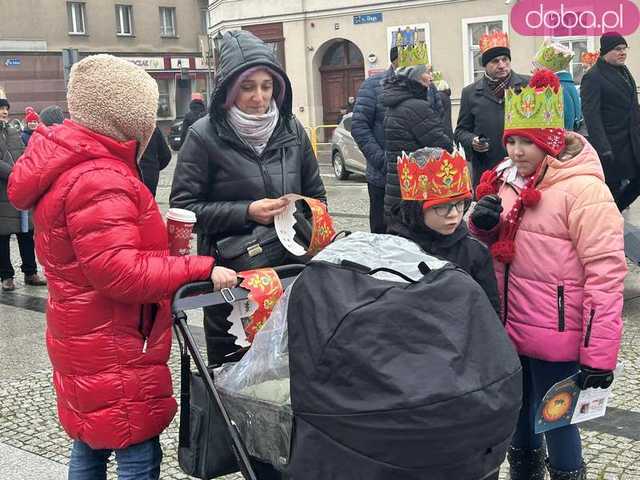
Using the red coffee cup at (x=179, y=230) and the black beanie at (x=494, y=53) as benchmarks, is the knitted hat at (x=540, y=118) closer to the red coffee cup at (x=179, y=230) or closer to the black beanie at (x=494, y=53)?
the red coffee cup at (x=179, y=230)

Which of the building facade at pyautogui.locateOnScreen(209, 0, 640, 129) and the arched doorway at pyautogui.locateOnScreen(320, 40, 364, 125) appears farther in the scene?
the arched doorway at pyautogui.locateOnScreen(320, 40, 364, 125)

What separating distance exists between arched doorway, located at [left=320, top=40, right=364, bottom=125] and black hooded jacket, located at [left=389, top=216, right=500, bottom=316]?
77.1 feet

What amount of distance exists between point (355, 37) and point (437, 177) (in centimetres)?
2340

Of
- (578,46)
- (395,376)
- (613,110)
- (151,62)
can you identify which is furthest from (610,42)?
(151,62)

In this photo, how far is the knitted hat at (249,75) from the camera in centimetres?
367

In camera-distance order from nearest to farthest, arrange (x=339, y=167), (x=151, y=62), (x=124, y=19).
A: (x=339, y=167) → (x=151, y=62) → (x=124, y=19)

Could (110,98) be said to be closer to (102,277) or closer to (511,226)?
(102,277)

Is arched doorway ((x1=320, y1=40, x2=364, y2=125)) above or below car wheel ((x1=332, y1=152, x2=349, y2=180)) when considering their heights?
above

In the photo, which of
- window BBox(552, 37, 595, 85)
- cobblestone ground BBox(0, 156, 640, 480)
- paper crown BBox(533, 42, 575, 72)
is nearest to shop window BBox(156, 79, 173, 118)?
window BBox(552, 37, 595, 85)

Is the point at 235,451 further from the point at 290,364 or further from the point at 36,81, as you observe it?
the point at 36,81

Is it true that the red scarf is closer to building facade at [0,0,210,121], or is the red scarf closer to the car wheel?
the car wheel

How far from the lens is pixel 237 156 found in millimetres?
3789

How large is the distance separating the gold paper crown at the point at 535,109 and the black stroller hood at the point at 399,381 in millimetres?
1181

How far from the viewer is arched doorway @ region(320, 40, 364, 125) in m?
26.7
